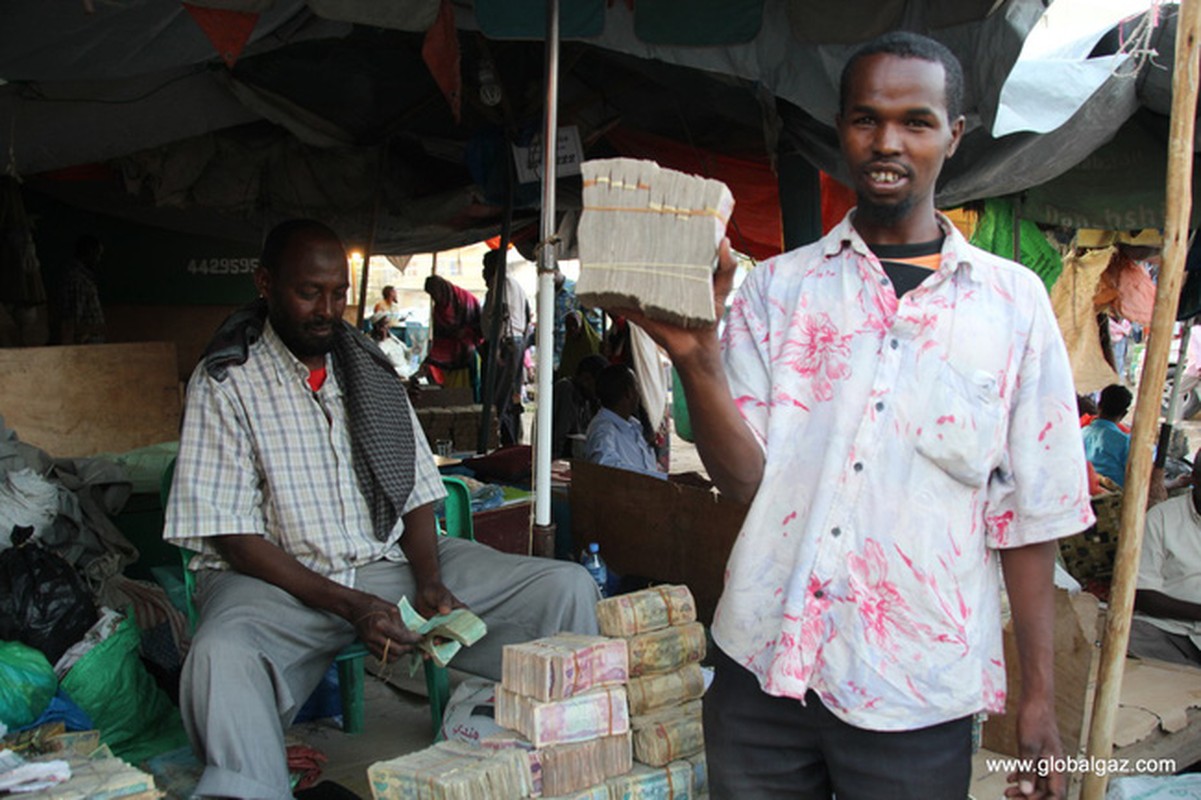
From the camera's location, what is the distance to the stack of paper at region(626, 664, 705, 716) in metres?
2.63

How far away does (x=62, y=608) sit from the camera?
3199 mm

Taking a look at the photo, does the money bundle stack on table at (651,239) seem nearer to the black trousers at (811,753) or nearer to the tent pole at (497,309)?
the black trousers at (811,753)

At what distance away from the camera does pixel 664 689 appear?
8.81 ft

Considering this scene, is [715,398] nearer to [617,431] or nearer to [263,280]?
[263,280]

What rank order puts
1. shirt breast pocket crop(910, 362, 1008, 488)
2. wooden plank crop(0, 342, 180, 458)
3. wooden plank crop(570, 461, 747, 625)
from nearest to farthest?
shirt breast pocket crop(910, 362, 1008, 488)
wooden plank crop(570, 461, 747, 625)
wooden plank crop(0, 342, 180, 458)

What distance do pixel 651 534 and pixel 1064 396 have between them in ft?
9.52

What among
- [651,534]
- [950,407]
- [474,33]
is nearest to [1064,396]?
[950,407]

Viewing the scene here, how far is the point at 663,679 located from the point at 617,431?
2836mm

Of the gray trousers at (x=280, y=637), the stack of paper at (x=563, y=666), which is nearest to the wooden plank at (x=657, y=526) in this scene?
the gray trousers at (x=280, y=637)

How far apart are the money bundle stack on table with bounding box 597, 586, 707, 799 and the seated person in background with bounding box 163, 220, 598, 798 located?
0.37 metres

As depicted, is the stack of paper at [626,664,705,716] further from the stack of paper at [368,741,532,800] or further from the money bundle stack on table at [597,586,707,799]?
the stack of paper at [368,741,532,800]

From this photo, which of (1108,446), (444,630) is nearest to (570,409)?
(1108,446)

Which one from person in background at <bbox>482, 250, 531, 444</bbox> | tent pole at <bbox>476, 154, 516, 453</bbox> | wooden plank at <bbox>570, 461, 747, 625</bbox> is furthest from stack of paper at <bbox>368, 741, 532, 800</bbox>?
person in background at <bbox>482, 250, 531, 444</bbox>

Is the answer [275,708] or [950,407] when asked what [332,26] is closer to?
[275,708]
